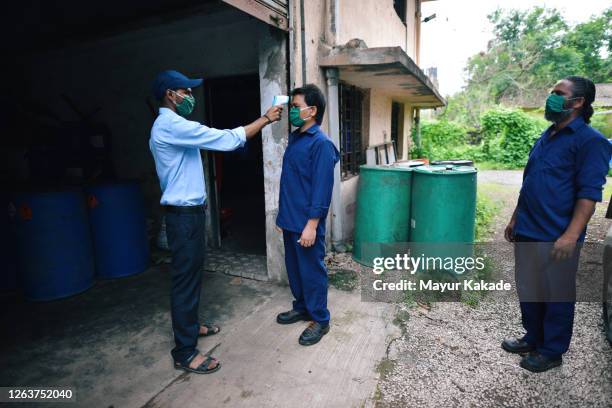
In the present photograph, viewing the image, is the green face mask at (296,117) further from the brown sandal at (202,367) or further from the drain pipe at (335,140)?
the brown sandal at (202,367)

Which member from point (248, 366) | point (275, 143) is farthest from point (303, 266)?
point (275, 143)

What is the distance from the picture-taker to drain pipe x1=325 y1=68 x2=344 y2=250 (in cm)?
429

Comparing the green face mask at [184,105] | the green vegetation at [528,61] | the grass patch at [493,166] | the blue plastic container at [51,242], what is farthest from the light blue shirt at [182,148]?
the green vegetation at [528,61]

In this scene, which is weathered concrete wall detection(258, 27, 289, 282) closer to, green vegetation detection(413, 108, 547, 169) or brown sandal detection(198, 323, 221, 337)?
brown sandal detection(198, 323, 221, 337)

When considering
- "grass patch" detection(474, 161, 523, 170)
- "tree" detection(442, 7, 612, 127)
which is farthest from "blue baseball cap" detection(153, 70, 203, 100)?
"tree" detection(442, 7, 612, 127)

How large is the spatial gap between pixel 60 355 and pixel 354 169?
4.54m

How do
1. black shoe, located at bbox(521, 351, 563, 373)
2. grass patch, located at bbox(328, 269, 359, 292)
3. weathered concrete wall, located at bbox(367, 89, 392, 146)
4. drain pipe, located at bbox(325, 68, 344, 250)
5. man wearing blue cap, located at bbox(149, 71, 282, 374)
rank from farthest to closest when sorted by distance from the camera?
weathered concrete wall, located at bbox(367, 89, 392, 146), drain pipe, located at bbox(325, 68, 344, 250), grass patch, located at bbox(328, 269, 359, 292), black shoe, located at bbox(521, 351, 563, 373), man wearing blue cap, located at bbox(149, 71, 282, 374)

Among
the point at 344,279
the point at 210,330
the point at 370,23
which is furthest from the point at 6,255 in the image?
the point at 370,23

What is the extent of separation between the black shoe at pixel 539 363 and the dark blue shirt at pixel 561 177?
0.86 meters

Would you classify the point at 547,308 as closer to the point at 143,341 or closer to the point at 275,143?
the point at 275,143

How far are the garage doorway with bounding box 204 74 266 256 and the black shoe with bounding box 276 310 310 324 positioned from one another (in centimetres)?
172

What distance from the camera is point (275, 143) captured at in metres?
3.59

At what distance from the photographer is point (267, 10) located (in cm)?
303

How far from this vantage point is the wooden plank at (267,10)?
2694 millimetres
